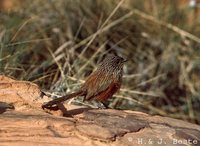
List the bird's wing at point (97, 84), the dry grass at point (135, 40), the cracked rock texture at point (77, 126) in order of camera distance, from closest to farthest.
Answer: the cracked rock texture at point (77, 126) → the bird's wing at point (97, 84) → the dry grass at point (135, 40)

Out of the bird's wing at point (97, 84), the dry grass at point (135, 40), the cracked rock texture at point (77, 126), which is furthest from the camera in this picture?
the dry grass at point (135, 40)

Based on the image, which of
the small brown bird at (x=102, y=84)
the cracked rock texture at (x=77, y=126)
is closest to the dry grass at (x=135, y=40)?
the small brown bird at (x=102, y=84)

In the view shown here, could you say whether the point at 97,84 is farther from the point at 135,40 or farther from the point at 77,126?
the point at 135,40

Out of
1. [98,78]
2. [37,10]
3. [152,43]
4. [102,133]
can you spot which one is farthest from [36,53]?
[102,133]

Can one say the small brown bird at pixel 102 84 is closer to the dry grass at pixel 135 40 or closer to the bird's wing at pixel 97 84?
the bird's wing at pixel 97 84

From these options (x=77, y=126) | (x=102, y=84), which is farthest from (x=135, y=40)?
(x=77, y=126)

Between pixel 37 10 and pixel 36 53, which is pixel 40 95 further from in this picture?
pixel 37 10

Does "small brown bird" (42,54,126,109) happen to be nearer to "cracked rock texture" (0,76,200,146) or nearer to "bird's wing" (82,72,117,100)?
"bird's wing" (82,72,117,100)
